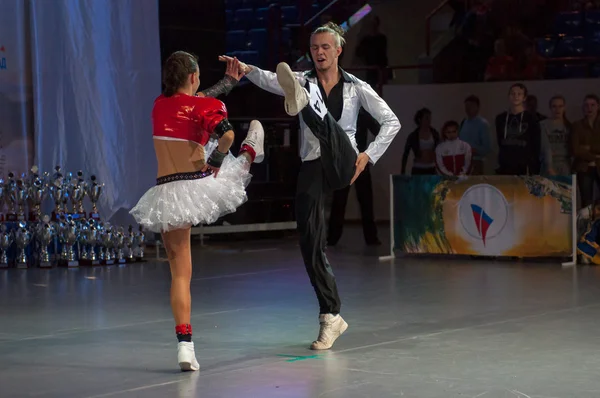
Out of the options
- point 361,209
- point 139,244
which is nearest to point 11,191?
point 139,244

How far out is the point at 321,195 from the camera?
20.8ft

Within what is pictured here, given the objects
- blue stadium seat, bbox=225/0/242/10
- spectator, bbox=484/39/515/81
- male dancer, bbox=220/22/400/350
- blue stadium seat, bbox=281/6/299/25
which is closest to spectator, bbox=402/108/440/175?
spectator, bbox=484/39/515/81

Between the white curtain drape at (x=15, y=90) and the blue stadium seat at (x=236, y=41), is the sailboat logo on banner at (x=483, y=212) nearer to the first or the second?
the white curtain drape at (x=15, y=90)

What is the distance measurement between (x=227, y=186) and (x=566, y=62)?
1108 cm

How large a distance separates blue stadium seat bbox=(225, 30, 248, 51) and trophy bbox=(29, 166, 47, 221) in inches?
206

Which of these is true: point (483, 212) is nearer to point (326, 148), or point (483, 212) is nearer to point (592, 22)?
point (326, 148)

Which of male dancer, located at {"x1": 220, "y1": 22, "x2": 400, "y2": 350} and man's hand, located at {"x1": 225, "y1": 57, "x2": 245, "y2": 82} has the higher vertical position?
man's hand, located at {"x1": 225, "y1": 57, "x2": 245, "y2": 82}

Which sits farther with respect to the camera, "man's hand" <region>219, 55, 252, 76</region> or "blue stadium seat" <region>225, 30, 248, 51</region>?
"blue stadium seat" <region>225, 30, 248, 51</region>

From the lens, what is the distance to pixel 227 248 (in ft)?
44.5

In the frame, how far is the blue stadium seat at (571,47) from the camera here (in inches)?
673

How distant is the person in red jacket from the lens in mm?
12406

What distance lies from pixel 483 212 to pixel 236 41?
5930 mm

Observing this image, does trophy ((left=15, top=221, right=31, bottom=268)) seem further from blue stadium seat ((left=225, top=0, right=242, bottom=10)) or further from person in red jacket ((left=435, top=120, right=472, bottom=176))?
blue stadium seat ((left=225, top=0, right=242, bottom=10))

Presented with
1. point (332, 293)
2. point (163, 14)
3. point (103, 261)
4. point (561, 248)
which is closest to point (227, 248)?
point (103, 261)
